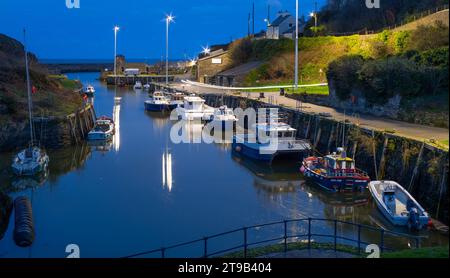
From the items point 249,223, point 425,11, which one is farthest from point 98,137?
point 425,11

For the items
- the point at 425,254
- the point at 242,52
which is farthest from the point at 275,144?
the point at 242,52

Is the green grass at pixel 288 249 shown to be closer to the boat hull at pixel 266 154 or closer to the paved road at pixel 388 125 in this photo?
the paved road at pixel 388 125

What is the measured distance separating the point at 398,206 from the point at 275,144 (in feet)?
38.2

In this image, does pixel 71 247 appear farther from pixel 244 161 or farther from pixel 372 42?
pixel 372 42

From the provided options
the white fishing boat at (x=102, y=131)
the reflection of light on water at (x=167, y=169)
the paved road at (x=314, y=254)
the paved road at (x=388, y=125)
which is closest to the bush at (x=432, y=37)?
the paved road at (x=388, y=125)

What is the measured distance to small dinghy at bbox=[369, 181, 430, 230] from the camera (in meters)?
18.7

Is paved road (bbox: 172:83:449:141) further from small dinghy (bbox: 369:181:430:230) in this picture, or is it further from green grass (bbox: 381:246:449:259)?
green grass (bbox: 381:246:449:259)

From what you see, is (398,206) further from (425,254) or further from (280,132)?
(280,132)

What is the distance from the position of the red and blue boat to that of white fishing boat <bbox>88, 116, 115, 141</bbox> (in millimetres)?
18557

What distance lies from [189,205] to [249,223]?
351 centimetres

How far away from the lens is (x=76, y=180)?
2775 centimetres

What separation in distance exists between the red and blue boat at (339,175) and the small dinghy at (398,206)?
5.47ft

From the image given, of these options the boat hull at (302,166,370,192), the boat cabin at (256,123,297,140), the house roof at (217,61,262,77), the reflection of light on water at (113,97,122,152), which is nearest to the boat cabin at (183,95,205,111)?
the reflection of light on water at (113,97,122,152)

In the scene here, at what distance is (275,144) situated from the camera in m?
31.3
